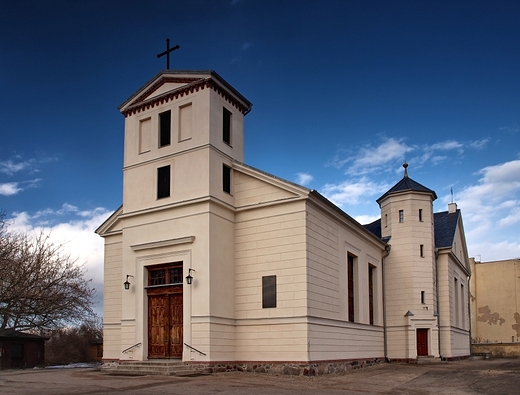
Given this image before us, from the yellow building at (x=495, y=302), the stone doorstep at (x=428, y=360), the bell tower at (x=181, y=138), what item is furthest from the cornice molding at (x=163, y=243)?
the yellow building at (x=495, y=302)

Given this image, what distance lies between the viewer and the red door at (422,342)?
99.4ft

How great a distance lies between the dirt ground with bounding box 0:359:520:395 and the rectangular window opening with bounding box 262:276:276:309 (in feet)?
8.63

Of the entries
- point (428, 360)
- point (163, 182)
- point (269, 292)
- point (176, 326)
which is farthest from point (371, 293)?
point (163, 182)

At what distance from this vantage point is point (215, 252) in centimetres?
2081

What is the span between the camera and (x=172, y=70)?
75.7 feet

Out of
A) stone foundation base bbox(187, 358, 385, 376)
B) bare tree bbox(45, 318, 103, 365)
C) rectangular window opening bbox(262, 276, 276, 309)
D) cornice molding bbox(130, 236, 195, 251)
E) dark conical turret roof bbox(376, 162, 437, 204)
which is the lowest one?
bare tree bbox(45, 318, 103, 365)

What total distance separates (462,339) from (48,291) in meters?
26.9

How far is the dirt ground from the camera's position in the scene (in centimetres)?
1448

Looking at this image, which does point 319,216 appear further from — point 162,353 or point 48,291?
point 48,291

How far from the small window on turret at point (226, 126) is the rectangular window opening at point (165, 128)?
2.27 meters

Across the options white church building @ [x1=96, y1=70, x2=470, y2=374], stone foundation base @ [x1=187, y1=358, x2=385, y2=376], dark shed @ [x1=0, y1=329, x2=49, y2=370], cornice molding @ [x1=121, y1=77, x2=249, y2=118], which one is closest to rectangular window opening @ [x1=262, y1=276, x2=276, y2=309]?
white church building @ [x1=96, y1=70, x2=470, y2=374]

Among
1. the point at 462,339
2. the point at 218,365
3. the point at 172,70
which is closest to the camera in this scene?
the point at 218,365

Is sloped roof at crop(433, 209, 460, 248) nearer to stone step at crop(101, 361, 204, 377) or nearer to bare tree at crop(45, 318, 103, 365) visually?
stone step at crop(101, 361, 204, 377)

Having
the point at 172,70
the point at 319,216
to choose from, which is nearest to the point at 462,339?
the point at 319,216
